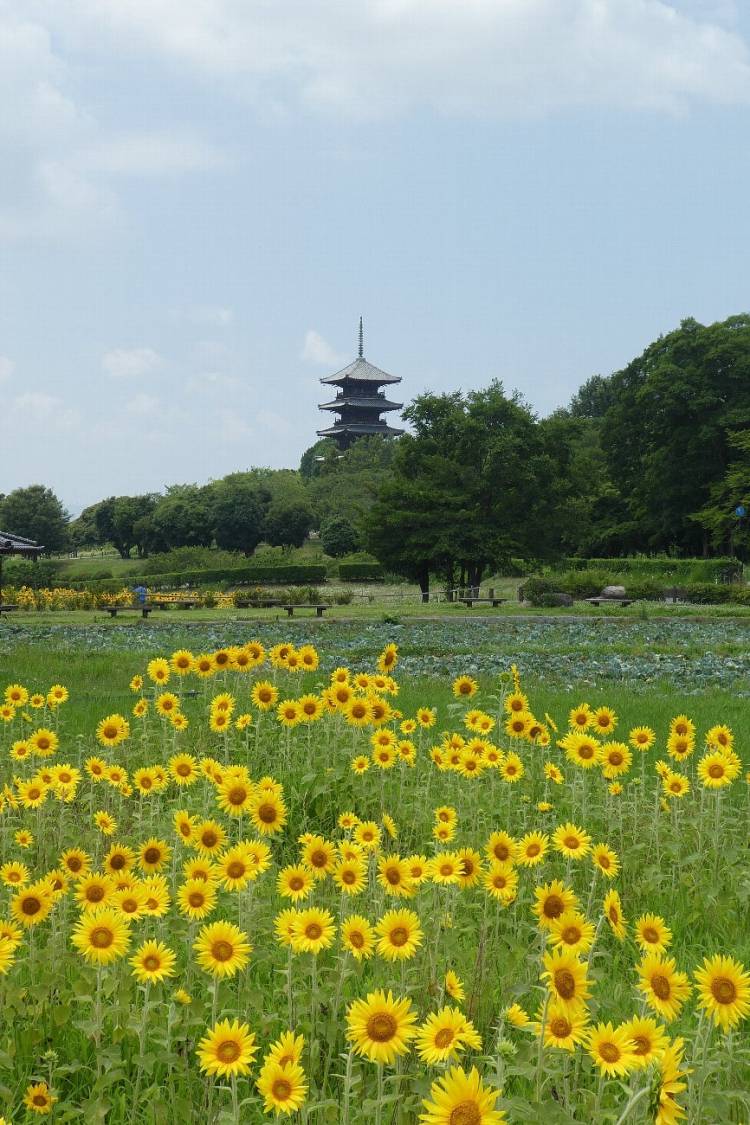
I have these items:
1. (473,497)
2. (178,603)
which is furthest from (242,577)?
(473,497)

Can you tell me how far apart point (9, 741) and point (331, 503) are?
5193 centimetres

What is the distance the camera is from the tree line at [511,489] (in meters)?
33.5

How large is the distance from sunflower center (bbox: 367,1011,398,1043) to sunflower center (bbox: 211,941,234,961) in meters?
0.52

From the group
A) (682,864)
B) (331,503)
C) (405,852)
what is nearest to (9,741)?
(405,852)

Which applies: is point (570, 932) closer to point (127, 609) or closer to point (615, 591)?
point (615, 591)

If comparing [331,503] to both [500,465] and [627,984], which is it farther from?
[627,984]

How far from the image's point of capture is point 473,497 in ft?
111

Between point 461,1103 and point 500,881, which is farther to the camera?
point 500,881

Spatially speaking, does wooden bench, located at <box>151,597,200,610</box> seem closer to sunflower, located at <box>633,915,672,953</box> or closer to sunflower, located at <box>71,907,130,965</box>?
sunflower, located at <box>71,907,130,965</box>

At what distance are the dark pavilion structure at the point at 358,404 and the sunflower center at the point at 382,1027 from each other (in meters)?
77.2

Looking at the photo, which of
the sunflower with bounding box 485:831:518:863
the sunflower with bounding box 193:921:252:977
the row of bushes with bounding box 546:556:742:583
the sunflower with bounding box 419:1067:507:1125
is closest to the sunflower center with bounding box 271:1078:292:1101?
the sunflower with bounding box 419:1067:507:1125

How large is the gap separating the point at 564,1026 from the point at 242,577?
42961mm

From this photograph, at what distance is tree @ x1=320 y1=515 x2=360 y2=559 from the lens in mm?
53750

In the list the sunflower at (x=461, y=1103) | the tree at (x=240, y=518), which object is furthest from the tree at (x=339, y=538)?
the sunflower at (x=461, y=1103)
